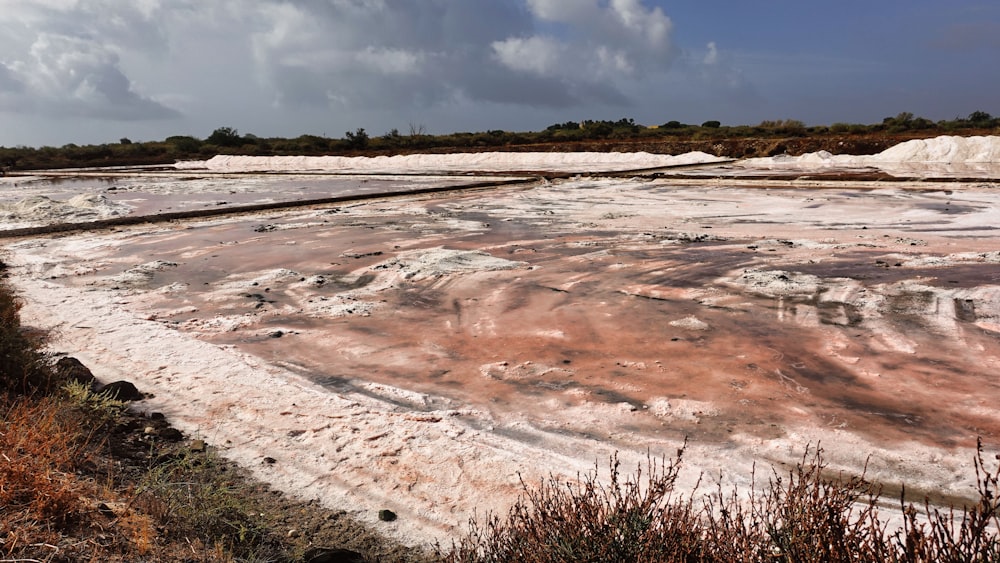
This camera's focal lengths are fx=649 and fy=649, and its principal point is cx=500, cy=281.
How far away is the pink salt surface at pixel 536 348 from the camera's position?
158 inches

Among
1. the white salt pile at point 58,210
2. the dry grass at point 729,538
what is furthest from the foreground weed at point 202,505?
the white salt pile at point 58,210

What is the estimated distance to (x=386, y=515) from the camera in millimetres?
3469

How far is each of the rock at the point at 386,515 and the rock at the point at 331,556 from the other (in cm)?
36

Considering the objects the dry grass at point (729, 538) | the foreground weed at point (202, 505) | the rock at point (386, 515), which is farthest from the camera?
the rock at point (386, 515)

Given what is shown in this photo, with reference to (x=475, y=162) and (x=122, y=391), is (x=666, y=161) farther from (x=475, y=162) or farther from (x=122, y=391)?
(x=122, y=391)

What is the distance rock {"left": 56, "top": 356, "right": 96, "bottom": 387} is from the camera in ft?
16.1

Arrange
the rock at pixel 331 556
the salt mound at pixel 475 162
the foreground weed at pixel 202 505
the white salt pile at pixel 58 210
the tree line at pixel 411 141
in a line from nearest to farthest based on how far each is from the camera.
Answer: the rock at pixel 331 556, the foreground weed at pixel 202 505, the white salt pile at pixel 58 210, the salt mound at pixel 475 162, the tree line at pixel 411 141

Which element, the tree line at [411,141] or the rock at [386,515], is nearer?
the rock at [386,515]

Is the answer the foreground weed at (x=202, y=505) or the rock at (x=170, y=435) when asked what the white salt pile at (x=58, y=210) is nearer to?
the rock at (x=170, y=435)

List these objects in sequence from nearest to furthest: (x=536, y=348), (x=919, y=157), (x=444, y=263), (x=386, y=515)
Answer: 1. (x=386, y=515)
2. (x=536, y=348)
3. (x=444, y=263)
4. (x=919, y=157)

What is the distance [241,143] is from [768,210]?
5670 centimetres

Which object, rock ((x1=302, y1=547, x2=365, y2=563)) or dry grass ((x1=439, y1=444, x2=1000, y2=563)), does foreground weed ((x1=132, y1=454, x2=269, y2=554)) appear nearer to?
rock ((x1=302, y1=547, x2=365, y2=563))

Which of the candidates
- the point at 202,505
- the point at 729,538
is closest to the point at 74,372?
the point at 202,505

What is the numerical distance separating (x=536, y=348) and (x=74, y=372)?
3744 mm
